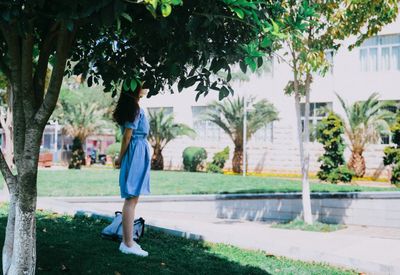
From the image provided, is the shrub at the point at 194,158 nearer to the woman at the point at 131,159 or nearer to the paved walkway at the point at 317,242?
the paved walkway at the point at 317,242

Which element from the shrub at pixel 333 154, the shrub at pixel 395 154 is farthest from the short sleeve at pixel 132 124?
the shrub at pixel 333 154

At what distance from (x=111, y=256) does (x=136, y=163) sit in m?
0.95

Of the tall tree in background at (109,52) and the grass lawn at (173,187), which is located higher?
the tall tree in background at (109,52)

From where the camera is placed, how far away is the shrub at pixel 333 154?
1889cm

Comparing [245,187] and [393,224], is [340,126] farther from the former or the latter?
[393,224]

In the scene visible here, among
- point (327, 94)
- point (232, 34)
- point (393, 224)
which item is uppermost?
point (327, 94)

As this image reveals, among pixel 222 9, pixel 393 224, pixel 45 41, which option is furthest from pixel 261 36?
pixel 393 224

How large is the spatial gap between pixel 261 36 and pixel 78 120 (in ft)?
87.1

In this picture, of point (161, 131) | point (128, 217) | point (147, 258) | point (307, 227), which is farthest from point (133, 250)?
point (161, 131)

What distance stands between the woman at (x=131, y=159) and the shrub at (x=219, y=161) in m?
19.2

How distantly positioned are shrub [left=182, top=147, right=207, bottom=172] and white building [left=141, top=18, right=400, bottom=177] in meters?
0.83

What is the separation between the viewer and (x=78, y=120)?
29219 mm

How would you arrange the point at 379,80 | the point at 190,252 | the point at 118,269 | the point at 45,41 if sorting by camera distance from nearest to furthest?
the point at 45,41, the point at 118,269, the point at 190,252, the point at 379,80

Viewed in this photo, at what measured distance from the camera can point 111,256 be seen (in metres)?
5.16
